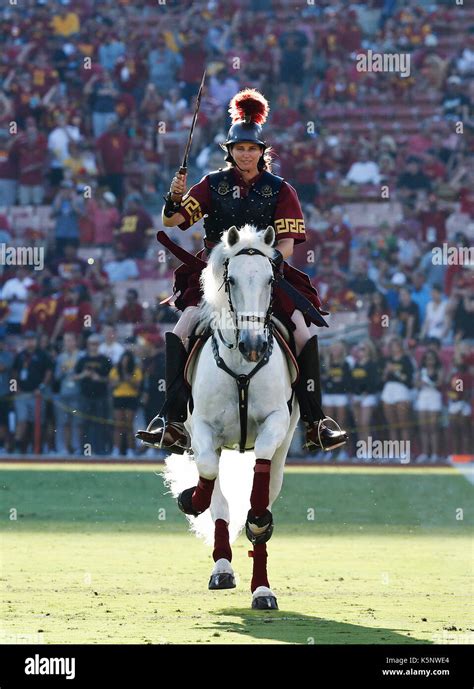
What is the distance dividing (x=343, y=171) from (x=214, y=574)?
56.4ft

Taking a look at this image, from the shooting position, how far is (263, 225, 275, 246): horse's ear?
981cm

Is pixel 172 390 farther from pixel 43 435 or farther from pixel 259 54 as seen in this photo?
pixel 259 54

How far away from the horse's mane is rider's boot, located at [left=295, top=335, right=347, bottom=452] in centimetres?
78

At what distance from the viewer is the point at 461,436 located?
2173 centimetres

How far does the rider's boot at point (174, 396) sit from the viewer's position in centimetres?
1062

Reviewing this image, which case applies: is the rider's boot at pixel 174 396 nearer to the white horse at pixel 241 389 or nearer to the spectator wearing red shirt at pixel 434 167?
the white horse at pixel 241 389

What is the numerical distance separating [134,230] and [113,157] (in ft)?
A: 6.90

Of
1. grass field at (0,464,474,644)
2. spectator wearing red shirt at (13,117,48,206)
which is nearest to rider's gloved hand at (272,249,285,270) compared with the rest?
grass field at (0,464,474,644)

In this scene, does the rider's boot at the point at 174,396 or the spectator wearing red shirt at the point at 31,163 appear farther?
the spectator wearing red shirt at the point at 31,163

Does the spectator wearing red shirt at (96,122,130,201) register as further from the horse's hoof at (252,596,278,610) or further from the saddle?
the horse's hoof at (252,596,278,610)

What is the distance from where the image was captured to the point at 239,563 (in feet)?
40.4

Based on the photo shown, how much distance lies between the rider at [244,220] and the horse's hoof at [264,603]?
137 centimetres

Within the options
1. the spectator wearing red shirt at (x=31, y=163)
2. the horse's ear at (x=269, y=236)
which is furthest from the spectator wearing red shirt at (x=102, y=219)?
the horse's ear at (x=269, y=236)
